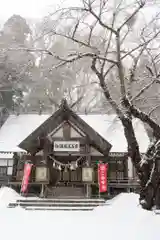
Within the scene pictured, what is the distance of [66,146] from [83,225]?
9.61 meters

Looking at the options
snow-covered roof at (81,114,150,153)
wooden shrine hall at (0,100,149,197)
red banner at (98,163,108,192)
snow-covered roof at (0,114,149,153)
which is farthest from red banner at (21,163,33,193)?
snow-covered roof at (81,114,150,153)

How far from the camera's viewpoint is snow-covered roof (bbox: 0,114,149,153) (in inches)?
899

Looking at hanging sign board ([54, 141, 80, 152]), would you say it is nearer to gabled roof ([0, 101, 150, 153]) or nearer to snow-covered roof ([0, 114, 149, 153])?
gabled roof ([0, 101, 150, 153])

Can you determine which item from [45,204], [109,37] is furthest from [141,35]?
[45,204]

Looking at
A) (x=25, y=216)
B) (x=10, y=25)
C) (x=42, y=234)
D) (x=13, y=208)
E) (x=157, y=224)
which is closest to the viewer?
(x=42, y=234)

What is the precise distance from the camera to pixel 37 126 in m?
25.9

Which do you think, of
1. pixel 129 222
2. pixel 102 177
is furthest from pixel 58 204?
pixel 129 222

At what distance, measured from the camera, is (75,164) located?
20828 mm

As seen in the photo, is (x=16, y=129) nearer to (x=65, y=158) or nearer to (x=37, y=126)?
(x=37, y=126)

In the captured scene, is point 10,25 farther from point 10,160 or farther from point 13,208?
point 13,208

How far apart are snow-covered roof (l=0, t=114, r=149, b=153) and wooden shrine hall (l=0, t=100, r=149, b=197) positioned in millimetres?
94

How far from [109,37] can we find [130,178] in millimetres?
11644

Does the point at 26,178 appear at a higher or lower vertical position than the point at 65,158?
lower

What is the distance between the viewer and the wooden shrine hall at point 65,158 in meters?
20.1
